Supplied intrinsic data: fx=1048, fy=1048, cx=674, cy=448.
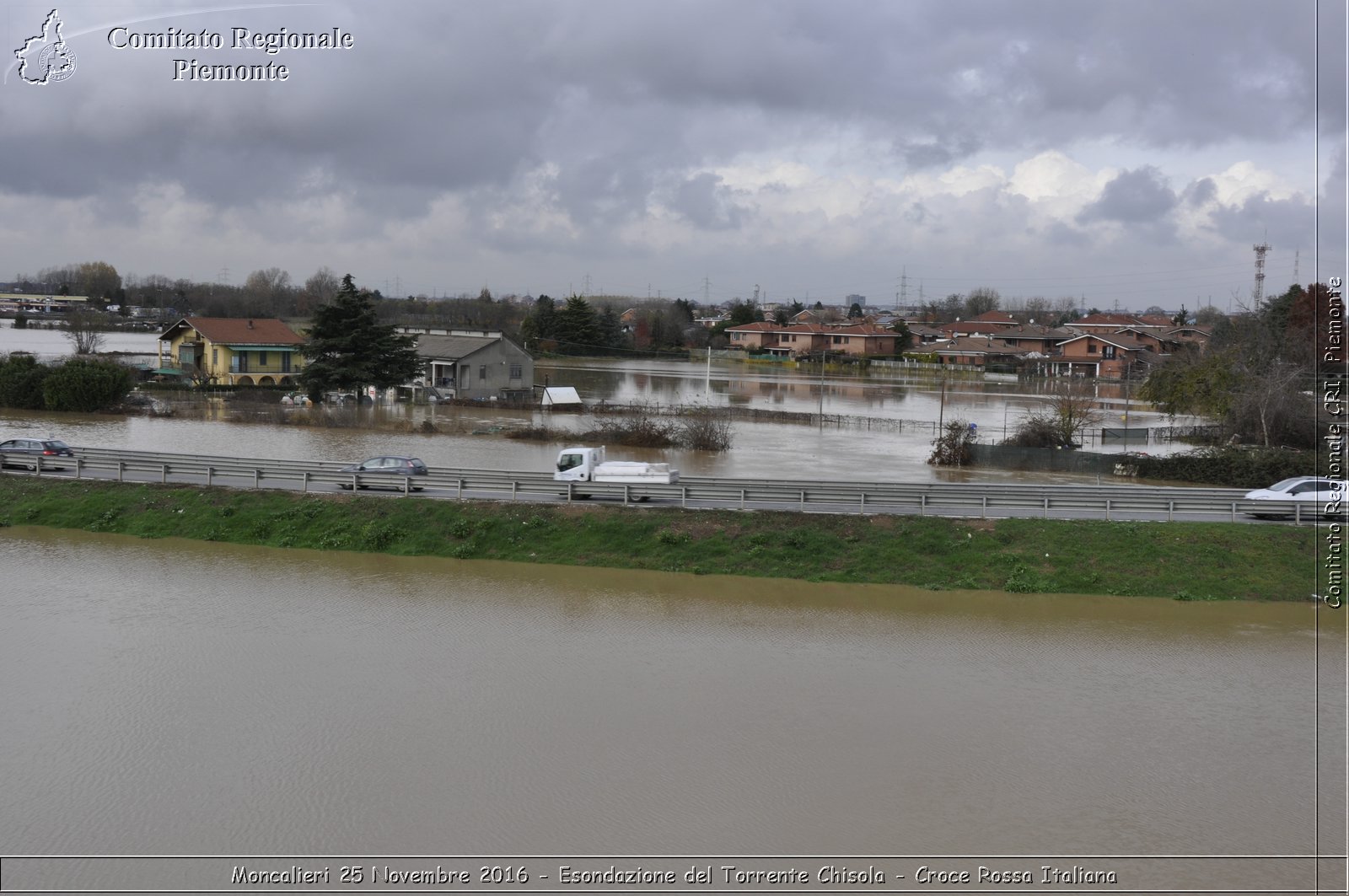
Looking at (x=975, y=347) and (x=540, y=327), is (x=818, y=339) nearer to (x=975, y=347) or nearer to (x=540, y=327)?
(x=975, y=347)

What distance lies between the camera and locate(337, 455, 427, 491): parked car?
2780 centimetres

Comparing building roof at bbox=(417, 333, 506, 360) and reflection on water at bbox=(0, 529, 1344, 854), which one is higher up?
building roof at bbox=(417, 333, 506, 360)

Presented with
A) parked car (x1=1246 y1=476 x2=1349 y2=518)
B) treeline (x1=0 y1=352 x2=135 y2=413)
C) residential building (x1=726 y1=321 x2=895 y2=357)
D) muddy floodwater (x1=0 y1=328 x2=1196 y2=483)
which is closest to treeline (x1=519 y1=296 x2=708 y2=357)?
residential building (x1=726 y1=321 x2=895 y2=357)

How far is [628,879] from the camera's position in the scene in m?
11.0

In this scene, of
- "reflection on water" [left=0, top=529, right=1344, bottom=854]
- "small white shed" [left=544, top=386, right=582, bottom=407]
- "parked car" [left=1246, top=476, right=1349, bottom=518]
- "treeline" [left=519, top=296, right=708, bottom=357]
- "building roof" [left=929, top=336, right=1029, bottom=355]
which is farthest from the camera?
"building roof" [left=929, top=336, right=1029, bottom=355]

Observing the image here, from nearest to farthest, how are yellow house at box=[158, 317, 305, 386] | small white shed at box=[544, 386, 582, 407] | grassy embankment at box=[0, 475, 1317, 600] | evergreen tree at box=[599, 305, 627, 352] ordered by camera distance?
grassy embankment at box=[0, 475, 1317, 600] → small white shed at box=[544, 386, 582, 407] → yellow house at box=[158, 317, 305, 386] → evergreen tree at box=[599, 305, 627, 352]

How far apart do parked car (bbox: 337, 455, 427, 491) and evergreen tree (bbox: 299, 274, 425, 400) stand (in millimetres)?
28378

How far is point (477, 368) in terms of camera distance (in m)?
63.5

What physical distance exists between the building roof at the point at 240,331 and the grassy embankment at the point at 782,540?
41.4 metres

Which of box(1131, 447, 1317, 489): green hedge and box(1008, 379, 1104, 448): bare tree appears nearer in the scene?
box(1131, 447, 1317, 489): green hedge

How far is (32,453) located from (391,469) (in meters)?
11.1

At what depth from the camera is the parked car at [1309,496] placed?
84.8 ft

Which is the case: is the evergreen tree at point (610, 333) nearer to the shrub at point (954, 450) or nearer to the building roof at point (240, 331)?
the building roof at point (240, 331)

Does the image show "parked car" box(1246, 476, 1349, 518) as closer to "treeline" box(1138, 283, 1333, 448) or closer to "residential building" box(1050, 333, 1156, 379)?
"treeline" box(1138, 283, 1333, 448)
